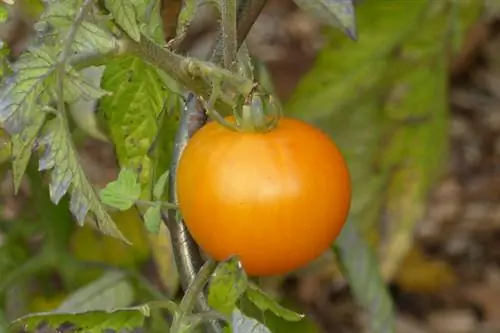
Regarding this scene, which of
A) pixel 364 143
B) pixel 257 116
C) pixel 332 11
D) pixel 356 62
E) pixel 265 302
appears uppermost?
pixel 332 11

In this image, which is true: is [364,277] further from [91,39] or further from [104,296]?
[91,39]

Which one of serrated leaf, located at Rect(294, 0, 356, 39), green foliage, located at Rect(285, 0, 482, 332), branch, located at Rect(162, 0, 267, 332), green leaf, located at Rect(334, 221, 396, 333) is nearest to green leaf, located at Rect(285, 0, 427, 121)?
green foliage, located at Rect(285, 0, 482, 332)

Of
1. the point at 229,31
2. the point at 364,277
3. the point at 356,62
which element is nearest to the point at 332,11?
the point at 229,31

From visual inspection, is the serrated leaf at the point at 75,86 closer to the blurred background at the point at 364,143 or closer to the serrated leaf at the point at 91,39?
the serrated leaf at the point at 91,39

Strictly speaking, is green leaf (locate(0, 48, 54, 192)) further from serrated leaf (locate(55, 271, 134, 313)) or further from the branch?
serrated leaf (locate(55, 271, 134, 313))

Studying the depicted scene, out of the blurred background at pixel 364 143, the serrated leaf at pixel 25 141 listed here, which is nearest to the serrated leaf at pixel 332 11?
the serrated leaf at pixel 25 141

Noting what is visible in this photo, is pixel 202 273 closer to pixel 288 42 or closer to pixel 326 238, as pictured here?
pixel 326 238
